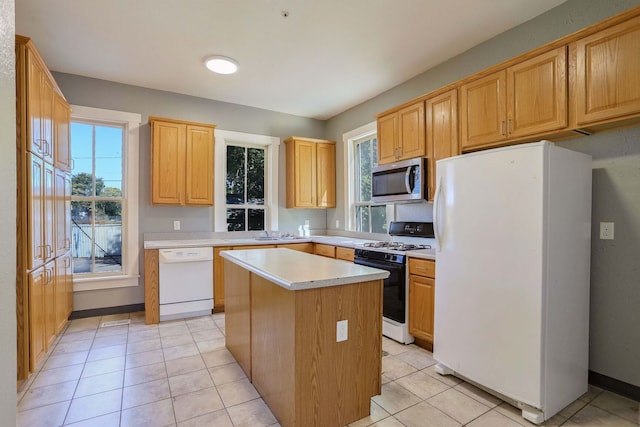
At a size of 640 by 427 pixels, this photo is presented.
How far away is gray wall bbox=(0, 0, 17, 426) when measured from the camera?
2.84 ft

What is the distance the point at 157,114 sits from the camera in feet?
13.2

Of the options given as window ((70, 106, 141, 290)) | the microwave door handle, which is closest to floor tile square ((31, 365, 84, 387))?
window ((70, 106, 141, 290))

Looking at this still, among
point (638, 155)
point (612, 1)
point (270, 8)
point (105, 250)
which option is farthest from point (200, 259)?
point (612, 1)

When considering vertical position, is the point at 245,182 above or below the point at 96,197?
above

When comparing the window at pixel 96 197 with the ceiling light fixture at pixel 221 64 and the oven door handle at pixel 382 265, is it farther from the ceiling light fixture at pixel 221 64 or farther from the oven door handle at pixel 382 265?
the oven door handle at pixel 382 265

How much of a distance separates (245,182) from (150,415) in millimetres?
3301

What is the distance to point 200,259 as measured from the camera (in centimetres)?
371

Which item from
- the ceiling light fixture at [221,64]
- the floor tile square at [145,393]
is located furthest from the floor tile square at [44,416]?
the ceiling light fixture at [221,64]

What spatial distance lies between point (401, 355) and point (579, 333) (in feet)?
4.20

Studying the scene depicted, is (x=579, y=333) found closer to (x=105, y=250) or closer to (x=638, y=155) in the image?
(x=638, y=155)

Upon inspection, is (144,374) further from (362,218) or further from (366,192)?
(366,192)

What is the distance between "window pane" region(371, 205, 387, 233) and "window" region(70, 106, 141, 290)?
3076 millimetres

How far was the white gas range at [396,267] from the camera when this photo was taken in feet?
9.60

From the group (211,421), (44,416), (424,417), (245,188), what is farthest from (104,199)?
(424,417)
